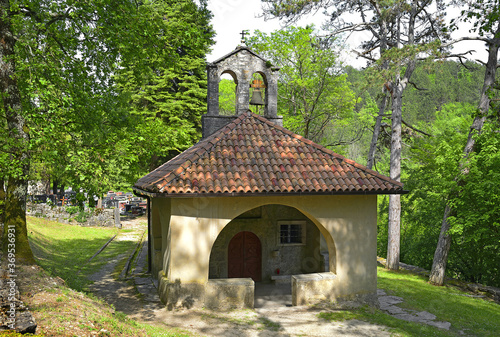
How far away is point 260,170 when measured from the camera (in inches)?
423

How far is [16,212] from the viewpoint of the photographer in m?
9.12

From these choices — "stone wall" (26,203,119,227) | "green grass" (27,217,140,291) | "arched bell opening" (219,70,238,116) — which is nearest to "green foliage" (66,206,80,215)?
"stone wall" (26,203,119,227)

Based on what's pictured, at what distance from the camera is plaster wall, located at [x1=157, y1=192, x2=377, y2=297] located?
9953 mm

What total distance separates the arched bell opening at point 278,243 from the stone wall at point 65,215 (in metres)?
17.9

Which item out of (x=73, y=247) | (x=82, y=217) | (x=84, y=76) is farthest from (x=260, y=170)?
(x=82, y=217)

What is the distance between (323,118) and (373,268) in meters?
19.7

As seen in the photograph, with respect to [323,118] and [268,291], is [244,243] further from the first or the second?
[323,118]

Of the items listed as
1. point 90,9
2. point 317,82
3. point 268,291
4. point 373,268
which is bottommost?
point 268,291

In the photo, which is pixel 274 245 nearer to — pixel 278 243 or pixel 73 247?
pixel 278 243

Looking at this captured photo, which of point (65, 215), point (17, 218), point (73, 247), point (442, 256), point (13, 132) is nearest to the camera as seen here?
point (13, 132)

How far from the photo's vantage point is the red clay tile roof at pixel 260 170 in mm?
9762

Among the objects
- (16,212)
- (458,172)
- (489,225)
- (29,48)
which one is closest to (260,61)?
(29,48)

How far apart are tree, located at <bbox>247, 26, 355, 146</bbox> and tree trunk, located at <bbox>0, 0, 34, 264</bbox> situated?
2000 centimetres

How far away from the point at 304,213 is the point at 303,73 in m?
18.9
